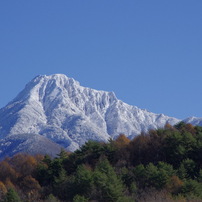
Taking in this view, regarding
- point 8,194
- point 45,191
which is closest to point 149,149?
point 45,191

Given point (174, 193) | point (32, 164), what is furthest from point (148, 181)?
point (32, 164)

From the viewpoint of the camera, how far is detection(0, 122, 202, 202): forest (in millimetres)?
63406

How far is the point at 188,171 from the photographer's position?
233 ft

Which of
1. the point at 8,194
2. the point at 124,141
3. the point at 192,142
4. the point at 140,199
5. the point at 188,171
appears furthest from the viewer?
the point at 124,141

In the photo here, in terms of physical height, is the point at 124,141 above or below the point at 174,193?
above

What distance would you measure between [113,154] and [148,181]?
51.4 feet

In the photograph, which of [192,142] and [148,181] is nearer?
[148,181]

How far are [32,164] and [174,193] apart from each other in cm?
3102

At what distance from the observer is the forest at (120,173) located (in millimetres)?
Answer: 63406

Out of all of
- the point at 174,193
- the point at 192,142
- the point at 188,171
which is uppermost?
the point at 192,142

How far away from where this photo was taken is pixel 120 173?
71.6 meters

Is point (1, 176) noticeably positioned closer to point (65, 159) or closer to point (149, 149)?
point (65, 159)

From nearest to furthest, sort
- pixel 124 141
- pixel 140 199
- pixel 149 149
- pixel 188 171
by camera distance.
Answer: pixel 140 199 < pixel 188 171 < pixel 149 149 < pixel 124 141

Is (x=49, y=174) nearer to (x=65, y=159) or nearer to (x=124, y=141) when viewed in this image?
(x=65, y=159)
